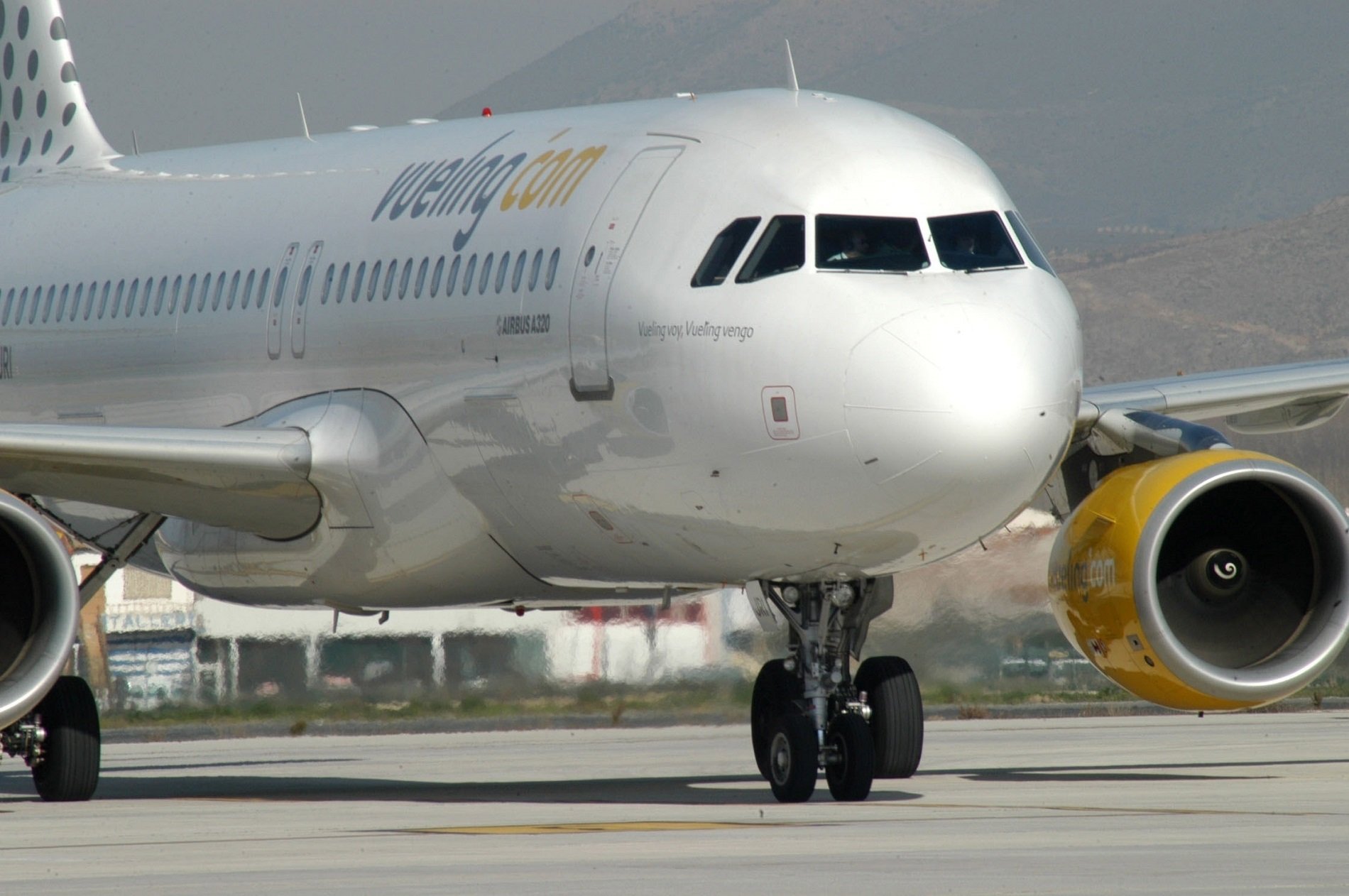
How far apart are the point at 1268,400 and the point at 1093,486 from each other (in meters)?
1.48

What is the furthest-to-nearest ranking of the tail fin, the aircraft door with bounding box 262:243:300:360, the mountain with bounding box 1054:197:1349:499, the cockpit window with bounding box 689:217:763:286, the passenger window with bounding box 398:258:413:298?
1. the mountain with bounding box 1054:197:1349:499
2. the tail fin
3. the aircraft door with bounding box 262:243:300:360
4. the passenger window with bounding box 398:258:413:298
5. the cockpit window with bounding box 689:217:763:286

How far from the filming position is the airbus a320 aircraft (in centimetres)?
1394

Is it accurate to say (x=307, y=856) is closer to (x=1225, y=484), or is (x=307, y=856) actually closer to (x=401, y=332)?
(x=401, y=332)

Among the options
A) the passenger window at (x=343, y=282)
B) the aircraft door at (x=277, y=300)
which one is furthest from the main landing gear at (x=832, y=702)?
the aircraft door at (x=277, y=300)

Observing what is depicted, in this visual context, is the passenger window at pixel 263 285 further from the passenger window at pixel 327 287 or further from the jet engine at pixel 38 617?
the jet engine at pixel 38 617

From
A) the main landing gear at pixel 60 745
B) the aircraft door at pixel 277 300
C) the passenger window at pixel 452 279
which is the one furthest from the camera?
the aircraft door at pixel 277 300

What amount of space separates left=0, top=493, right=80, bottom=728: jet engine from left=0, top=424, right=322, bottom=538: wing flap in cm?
76

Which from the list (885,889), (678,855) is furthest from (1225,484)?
(885,889)

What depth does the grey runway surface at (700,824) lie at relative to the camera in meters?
10.4

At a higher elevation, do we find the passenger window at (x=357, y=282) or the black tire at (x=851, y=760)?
the passenger window at (x=357, y=282)

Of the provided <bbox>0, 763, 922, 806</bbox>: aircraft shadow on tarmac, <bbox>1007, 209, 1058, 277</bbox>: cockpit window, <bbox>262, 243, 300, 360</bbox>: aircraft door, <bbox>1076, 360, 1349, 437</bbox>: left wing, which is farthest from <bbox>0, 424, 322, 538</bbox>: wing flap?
<bbox>1076, 360, 1349, 437</bbox>: left wing

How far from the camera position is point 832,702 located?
49.7 feet

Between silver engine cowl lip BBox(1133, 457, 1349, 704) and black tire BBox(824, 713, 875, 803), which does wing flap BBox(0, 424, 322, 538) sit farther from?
silver engine cowl lip BBox(1133, 457, 1349, 704)

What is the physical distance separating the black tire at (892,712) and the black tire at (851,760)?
0.96 metres
